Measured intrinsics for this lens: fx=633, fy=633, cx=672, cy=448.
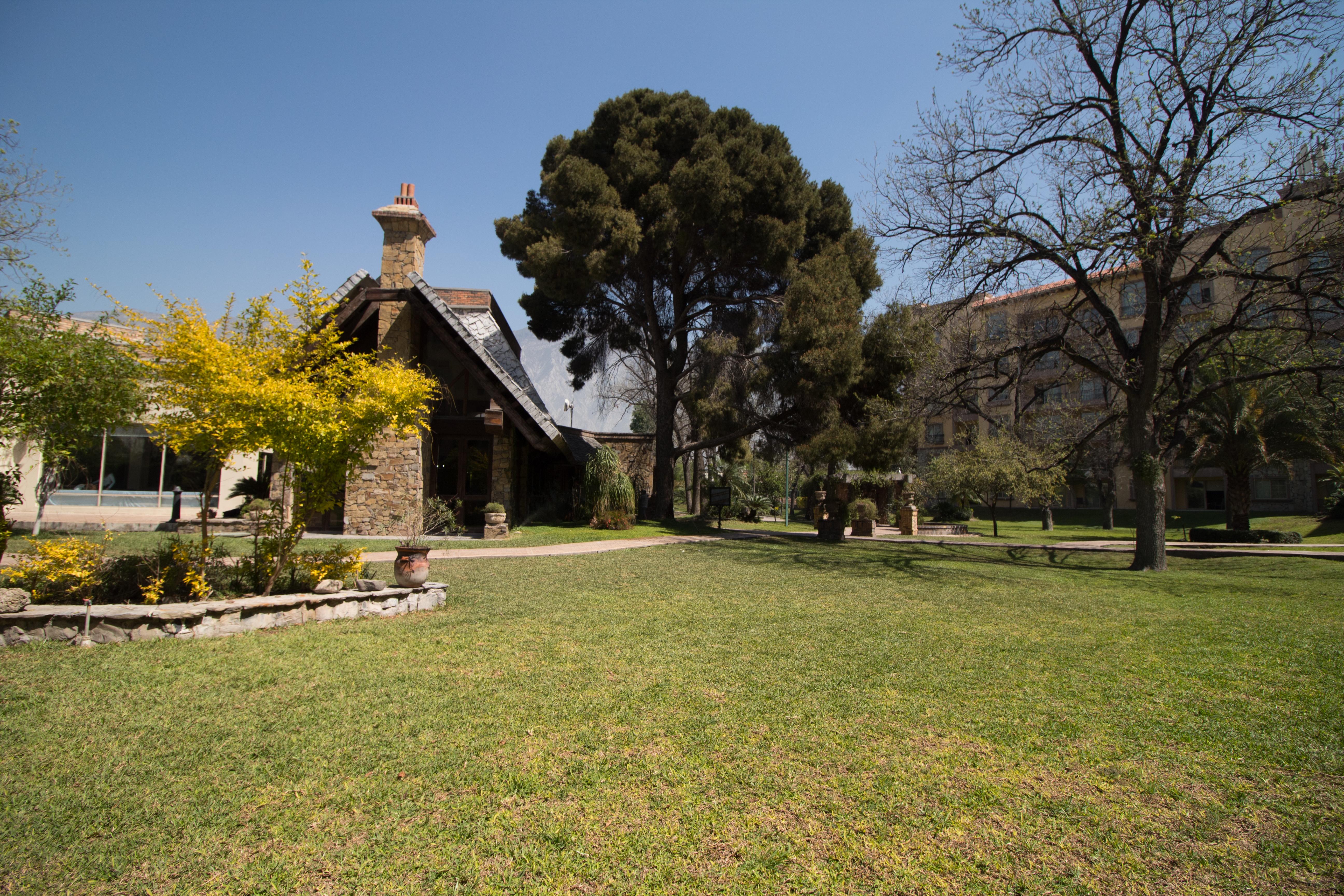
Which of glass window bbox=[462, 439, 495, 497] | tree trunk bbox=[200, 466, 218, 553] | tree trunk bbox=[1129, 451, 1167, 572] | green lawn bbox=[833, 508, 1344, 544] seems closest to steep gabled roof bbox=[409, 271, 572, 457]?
glass window bbox=[462, 439, 495, 497]

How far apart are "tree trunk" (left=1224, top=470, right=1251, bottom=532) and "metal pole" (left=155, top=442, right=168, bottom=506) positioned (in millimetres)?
33397

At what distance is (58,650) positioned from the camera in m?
5.37

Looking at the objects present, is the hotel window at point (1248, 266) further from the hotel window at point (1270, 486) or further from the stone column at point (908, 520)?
the hotel window at point (1270, 486)

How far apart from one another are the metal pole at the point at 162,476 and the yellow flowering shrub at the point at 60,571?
15.4 m

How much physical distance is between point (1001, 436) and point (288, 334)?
27020 millimetres

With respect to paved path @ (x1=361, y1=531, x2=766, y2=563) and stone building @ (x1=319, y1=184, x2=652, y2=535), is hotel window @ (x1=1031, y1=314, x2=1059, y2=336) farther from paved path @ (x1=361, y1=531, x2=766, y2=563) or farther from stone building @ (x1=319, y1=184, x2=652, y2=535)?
stone building @ (x1=319, y1=184, x2=652, y2=535)

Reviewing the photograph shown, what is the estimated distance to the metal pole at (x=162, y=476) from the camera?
62.6 feet

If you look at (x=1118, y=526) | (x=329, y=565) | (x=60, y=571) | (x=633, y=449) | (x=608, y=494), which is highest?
(x=633, y=449)

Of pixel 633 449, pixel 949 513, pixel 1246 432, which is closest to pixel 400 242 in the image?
pixel 633 449

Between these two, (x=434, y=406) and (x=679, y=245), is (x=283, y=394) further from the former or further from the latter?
(x=679, y=245)

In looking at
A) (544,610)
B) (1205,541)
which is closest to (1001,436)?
(1205,541)

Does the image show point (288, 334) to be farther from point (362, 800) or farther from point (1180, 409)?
point (1180, 409)

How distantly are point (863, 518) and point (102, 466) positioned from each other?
79.8 feet

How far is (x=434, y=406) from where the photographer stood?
16.7 m
